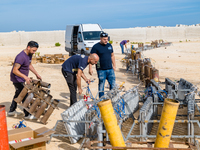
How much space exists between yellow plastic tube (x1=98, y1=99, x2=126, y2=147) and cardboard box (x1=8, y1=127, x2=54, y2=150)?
185 cm

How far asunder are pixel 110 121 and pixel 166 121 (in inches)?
22.6

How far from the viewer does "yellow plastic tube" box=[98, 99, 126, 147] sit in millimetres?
2629

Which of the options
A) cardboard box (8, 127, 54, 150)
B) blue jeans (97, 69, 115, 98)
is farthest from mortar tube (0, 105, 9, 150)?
blue jeans (97, 69, 115, 98)

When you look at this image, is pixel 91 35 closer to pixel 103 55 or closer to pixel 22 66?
pixel 103 55

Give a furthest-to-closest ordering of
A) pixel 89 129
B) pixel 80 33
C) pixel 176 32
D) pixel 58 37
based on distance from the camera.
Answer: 1. pixel 176 32
2. pixel 58 37
3. pixel 80 33
4. pixel 89 129

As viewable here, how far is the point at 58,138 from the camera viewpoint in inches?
212

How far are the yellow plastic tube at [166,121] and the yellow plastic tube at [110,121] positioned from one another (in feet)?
1.41

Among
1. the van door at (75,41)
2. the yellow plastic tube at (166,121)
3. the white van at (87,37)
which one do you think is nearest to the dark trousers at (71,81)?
the yellow plastic tube at (166,121)

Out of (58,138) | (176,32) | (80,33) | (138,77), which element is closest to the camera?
(58,138)

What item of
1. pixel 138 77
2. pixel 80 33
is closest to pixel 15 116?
pixel 138 77

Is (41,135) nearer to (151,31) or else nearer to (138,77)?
(138,77)

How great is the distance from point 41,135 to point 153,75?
226 inches

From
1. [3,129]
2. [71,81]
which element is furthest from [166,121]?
[71,81]

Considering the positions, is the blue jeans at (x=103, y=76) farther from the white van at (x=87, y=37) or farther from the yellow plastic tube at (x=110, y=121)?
the white van at (x=87, y=37)
